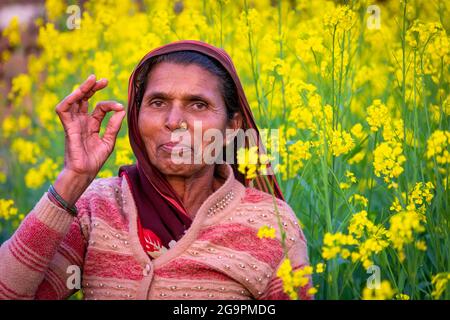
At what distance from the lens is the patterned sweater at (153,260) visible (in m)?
2.43

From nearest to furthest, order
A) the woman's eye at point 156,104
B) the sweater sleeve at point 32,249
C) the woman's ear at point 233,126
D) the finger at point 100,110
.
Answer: the sweater sleeve at point 32,249
the finger at point 100,110
the woman's eye at point 156,104
the woman's ear at point 233,126

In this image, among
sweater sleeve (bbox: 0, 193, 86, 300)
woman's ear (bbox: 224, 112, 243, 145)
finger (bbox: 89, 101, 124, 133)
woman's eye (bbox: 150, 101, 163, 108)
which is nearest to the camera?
sweater sleeve (bbox: 0, 193, 86, 300)

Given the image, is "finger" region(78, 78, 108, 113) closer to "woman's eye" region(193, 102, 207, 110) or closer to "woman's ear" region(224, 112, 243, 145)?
"woman's eye" region(193, 102, 207, 110)

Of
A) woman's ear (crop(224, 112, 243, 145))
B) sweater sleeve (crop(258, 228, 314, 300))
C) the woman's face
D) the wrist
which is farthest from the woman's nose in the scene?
sweater sleeve (crop(258, 228, 314, 300))

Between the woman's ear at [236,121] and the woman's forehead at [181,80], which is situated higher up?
the woman's forehead at [181,80]

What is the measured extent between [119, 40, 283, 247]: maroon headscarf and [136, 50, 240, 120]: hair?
0.02 m

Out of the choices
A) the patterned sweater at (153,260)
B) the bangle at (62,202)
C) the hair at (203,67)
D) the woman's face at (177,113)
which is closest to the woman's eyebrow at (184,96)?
the woman's face at (177,113)

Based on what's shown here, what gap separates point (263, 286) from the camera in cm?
252

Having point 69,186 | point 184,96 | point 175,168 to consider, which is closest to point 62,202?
point 69,186

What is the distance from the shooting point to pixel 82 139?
8.30 feet

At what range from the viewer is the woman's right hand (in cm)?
243

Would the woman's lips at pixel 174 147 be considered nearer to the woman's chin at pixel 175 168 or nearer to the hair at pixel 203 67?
the woman's chin at pixel 175 168
